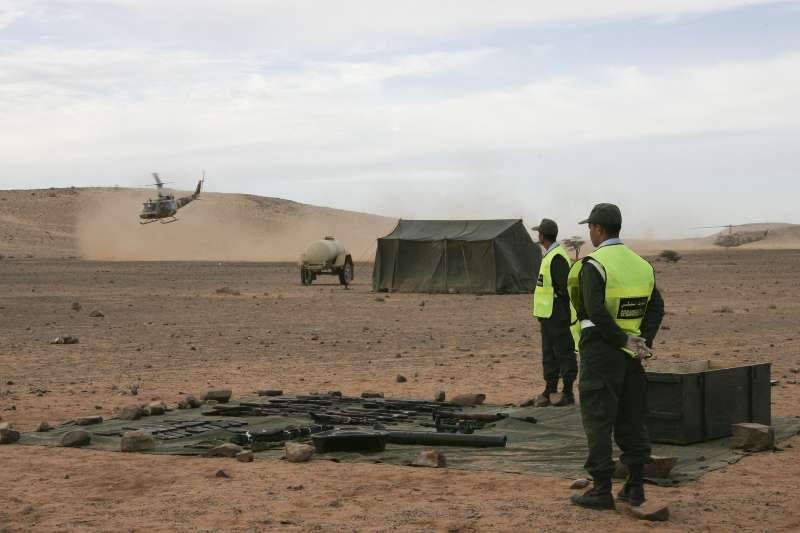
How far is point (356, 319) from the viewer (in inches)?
981

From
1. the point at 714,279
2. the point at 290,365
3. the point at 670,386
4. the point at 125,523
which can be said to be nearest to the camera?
the point at 125,523

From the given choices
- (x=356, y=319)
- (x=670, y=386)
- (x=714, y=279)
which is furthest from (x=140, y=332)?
(x=714, y=279)

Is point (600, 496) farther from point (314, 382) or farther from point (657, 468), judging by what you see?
point (314, 382)

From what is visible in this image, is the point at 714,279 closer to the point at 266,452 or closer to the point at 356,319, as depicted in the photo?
the point at 356,319

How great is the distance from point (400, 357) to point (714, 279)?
1203 inches

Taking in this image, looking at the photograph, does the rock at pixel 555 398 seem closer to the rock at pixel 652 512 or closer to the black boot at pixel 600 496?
the black boot at pixel 600 496

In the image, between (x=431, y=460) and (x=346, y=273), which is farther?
(x=346, y=273)

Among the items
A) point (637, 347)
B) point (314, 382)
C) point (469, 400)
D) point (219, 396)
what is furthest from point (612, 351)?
point (314, 382)

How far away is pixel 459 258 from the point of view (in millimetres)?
35094

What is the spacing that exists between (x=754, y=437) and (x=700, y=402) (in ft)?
1.61

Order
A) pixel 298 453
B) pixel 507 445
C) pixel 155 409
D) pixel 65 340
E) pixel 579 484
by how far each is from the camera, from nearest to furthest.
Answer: pixel 579 484, pixel 298 453, pixel 507 445, pixel 155 409, pixel 65 340

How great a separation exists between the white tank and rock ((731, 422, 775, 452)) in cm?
3281

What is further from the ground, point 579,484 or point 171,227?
point 171,227

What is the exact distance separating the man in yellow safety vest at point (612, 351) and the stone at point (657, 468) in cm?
80
